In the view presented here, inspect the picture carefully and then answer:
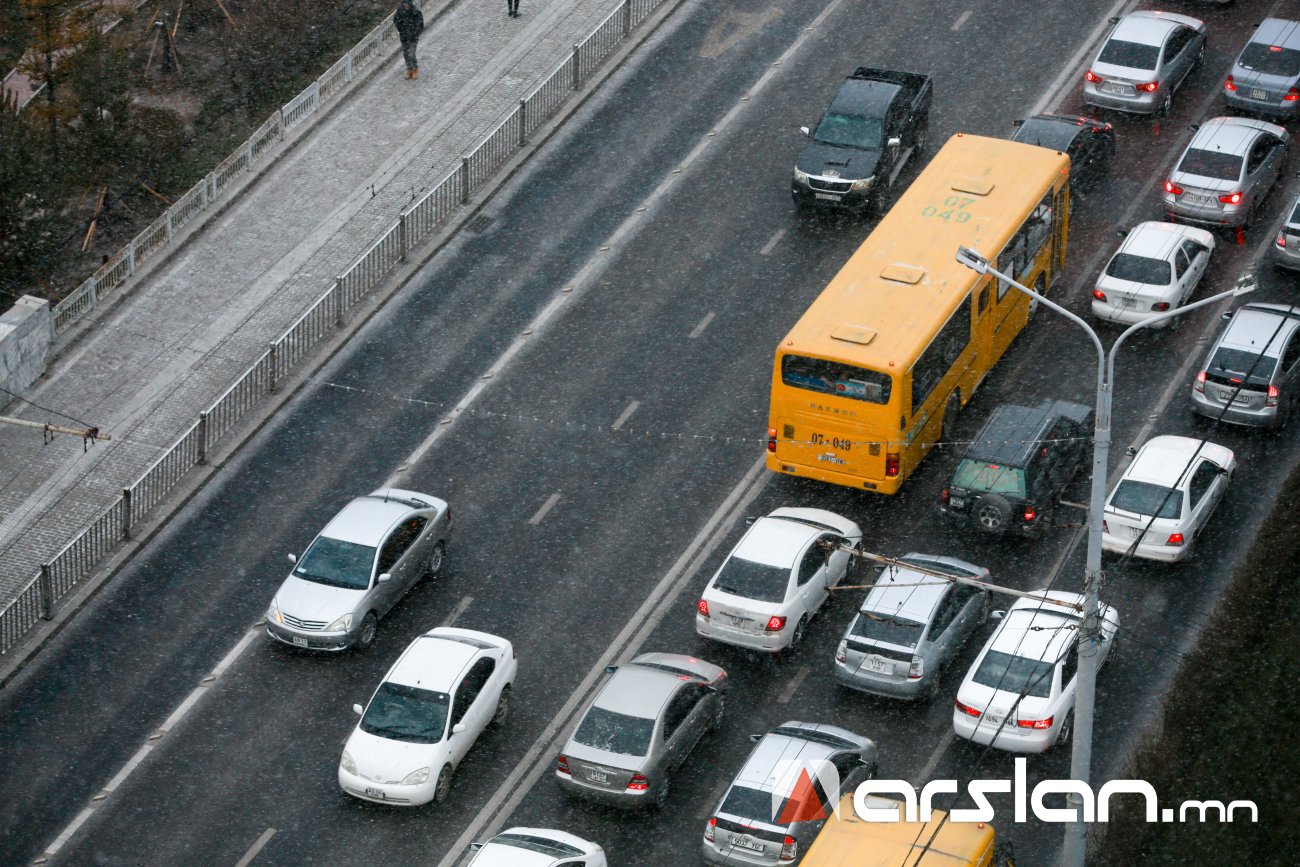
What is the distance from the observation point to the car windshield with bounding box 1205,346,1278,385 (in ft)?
121

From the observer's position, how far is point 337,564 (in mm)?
34562

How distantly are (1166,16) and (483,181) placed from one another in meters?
15.2

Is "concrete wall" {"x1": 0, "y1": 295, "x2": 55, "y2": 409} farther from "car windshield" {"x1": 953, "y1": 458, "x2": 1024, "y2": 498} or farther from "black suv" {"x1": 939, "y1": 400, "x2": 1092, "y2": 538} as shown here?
"car windshield" {"x1": 953, "y1": 458, "x2": 1024, "y2": 498}

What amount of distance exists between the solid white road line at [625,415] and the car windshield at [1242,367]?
33.2ft

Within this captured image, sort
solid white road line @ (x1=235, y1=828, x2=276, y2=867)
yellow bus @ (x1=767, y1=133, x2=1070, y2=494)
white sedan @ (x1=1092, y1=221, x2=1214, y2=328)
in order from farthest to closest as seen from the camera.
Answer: white sedan @ (x1=1092, y1=221, x2=1214, y2=328)
yellow bus @ (x1=767, y1=133, x2=1070, y2=494)
solid white road line @ (x1=235, y1=828, x2=276, y2=867)

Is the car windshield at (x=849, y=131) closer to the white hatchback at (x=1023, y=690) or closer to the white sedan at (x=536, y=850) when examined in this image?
the white hatchback at (x=1023, y=690)

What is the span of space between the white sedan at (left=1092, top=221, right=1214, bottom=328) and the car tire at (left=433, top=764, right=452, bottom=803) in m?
15.5

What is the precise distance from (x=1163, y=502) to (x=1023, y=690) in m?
4.87

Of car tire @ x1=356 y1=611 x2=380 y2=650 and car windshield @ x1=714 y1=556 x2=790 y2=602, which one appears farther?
car tire @ x1=356 y1=611 x2=380 y2=650

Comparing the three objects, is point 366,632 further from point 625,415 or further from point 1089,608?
point 1089,608

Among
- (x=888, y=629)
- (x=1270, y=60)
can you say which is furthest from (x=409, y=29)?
(x=888, y=629)

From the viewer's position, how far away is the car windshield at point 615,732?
1219 inches

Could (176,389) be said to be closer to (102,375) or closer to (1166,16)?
(102,375)

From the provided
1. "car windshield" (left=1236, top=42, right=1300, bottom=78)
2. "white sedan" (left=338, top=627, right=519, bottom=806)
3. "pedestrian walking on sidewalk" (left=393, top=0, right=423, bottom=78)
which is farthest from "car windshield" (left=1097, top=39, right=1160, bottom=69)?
"white sedan" (left=338, top=627, right=519, bottom=806)
